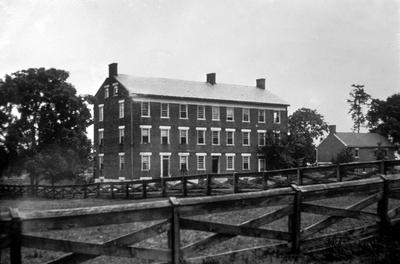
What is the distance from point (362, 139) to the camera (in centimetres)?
6981

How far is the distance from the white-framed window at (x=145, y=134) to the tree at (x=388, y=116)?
48.0m

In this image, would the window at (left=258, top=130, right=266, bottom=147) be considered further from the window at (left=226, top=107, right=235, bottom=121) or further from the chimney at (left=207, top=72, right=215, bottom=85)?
the chimney at (left=207, top=72, right=215, bottom=85)

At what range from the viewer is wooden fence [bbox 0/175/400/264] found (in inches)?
208

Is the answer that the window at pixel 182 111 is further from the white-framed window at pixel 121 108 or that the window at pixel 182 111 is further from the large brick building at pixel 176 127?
the white-framed window at pixel 121 108

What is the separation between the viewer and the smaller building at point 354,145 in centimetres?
6750

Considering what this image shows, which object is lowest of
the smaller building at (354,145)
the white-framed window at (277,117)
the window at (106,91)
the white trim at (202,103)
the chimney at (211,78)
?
the smaller building at (354,145)

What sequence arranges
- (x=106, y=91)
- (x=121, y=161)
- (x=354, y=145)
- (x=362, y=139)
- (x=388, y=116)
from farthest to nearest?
(x=388, y=116)
(x=362, y=139)
(x=354, y=145)
(x=106, y=91)
(x=121, y=161)

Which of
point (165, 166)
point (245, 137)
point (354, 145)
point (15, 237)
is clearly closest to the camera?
→ point (15, 237)

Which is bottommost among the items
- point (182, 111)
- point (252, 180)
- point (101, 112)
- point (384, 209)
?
point (252, 180)

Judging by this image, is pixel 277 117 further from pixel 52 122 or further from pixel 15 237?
pixel 15 237

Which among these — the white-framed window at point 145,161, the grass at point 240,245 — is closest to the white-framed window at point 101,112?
the white-framed window at point 145,161

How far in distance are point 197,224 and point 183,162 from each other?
140 feet

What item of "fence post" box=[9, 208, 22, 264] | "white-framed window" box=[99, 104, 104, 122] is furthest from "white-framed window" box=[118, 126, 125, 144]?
"fence post" box=[9, 208, 22, 264]

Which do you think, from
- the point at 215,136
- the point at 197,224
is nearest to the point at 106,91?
the point at 215,136
